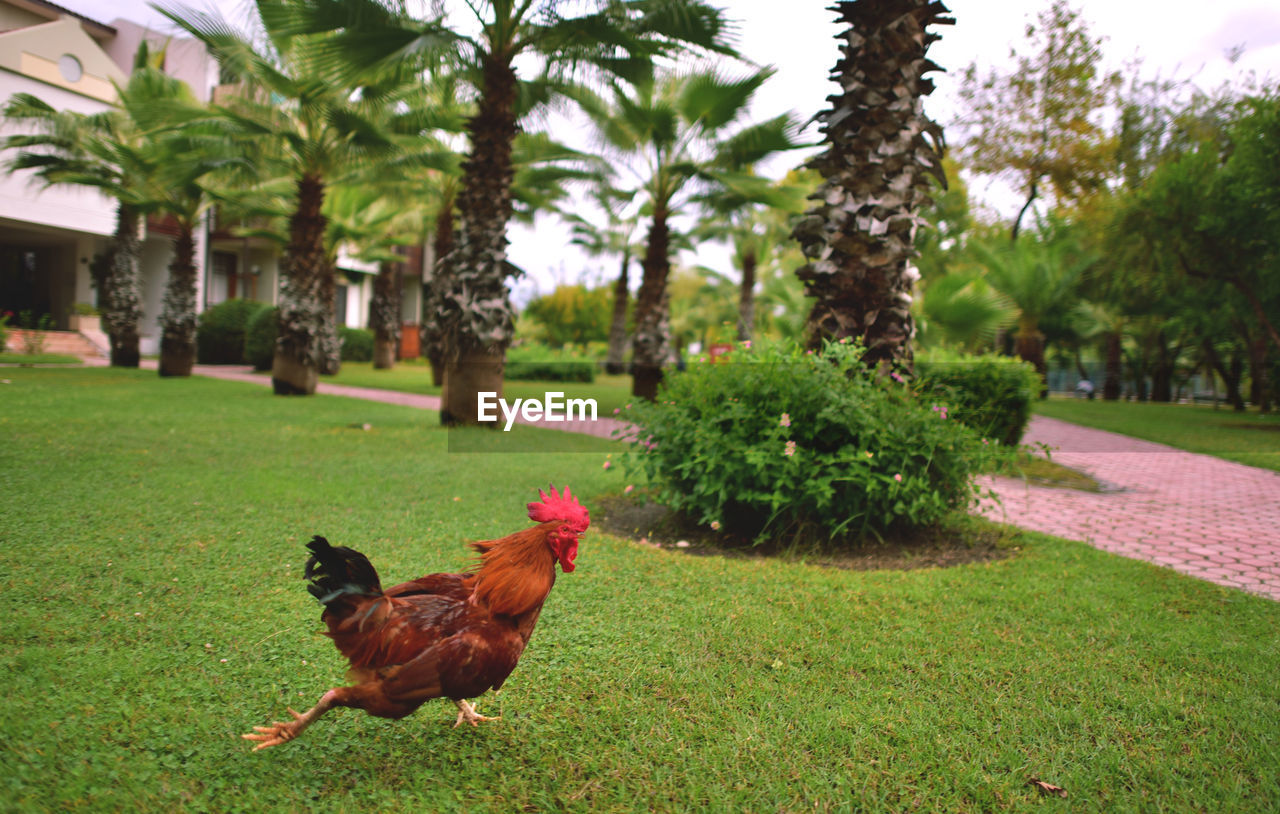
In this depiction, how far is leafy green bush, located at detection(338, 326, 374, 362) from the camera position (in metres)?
27.2

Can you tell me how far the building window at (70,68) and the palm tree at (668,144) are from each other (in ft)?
62.2

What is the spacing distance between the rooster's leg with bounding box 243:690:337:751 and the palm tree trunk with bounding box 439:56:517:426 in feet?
25.4

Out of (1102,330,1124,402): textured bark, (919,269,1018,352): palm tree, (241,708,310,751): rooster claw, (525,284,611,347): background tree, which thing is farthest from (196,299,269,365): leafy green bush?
(1102,330,1124,402): textured bark

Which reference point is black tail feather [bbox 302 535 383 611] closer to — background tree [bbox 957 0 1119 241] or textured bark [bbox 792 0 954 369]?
textured bark [bbox 792 0 954 369]

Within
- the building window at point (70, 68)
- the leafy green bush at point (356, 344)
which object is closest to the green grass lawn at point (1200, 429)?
the leafy green bush at point (356, 344)

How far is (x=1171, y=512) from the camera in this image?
6.27 metres

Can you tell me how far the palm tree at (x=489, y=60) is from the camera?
831 centimetres

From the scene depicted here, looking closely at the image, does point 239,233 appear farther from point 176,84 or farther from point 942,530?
point 942,530

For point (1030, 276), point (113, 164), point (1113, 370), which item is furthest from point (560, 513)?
point (1113, 370)

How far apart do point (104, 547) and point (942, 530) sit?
17.1 ft

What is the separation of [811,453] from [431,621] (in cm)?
295

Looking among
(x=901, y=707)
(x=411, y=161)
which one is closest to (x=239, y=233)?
(x=411, y=161)

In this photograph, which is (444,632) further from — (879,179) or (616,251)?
(616,251)

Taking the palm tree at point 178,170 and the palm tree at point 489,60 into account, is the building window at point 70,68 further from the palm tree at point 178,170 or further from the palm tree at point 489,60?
the palm tree at point 489,60
